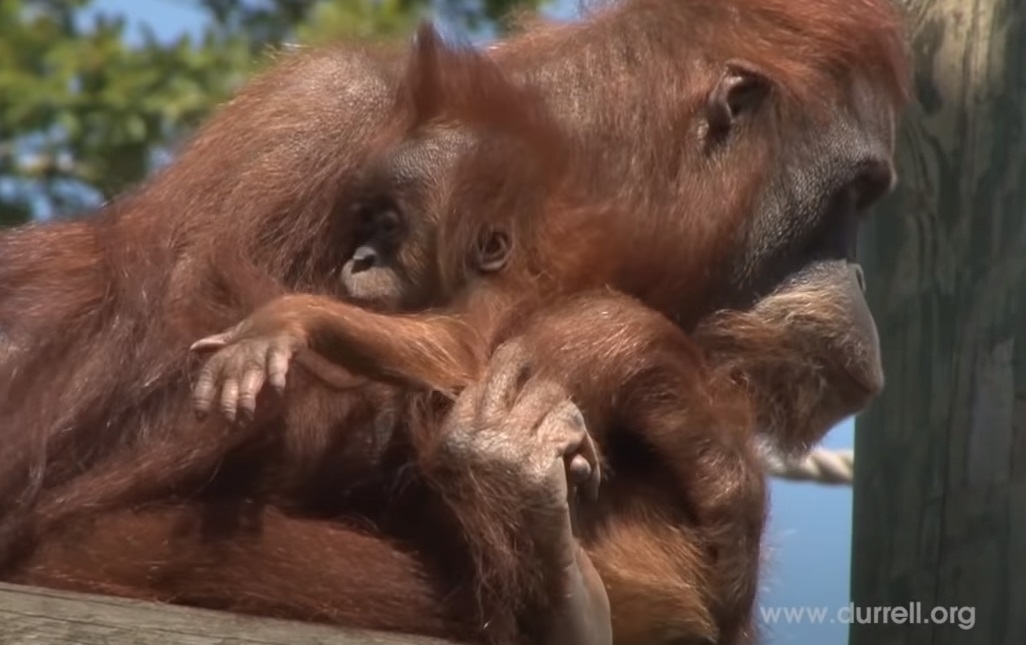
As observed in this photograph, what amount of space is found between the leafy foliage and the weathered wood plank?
349 centimetres

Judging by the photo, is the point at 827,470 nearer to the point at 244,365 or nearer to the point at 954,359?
the point at 954,359

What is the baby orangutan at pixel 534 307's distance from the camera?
261 cm

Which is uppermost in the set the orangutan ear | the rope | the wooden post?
the orangutan ear

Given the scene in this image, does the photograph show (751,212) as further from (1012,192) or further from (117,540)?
(117,540)

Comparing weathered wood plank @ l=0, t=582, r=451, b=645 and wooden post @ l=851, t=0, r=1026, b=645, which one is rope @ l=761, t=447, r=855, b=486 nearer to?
wooden post @ l=851, t=0, r=1026, b=645

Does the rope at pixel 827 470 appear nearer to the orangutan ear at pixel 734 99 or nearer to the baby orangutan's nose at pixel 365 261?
the orangutan ear at pixel 734 99

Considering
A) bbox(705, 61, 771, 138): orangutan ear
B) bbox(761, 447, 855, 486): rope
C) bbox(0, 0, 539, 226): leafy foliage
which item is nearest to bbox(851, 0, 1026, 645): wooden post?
bbox(705, 61, 771, 138): orangutan ear

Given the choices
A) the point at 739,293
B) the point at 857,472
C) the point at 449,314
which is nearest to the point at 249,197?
the point at 449,314

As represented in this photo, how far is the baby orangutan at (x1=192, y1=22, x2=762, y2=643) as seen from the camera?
103 inches

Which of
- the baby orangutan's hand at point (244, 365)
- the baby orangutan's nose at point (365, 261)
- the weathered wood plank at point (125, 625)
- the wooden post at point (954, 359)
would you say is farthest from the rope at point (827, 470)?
the weathered wood plank at point (125, 625)

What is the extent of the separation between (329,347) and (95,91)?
3.39 m

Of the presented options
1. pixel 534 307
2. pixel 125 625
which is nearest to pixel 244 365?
pixel 125 625

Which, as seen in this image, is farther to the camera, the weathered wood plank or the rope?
the rope

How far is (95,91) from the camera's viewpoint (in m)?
5.70
